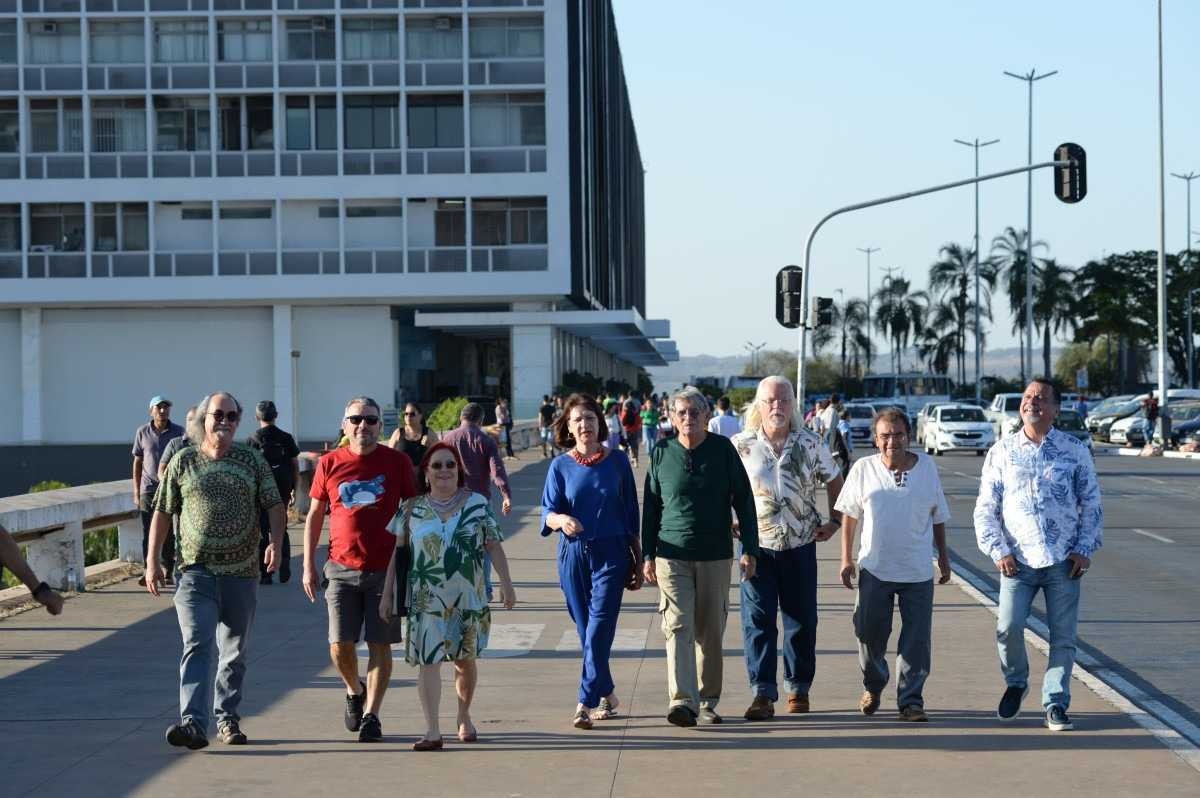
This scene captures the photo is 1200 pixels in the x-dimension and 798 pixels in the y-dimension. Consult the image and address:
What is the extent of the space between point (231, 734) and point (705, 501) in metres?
2.66

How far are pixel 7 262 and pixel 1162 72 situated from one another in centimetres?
3866

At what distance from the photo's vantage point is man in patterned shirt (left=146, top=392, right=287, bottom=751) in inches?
333

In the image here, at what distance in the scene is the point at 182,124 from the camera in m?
59.5

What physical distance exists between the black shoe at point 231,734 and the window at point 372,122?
51.7 meters


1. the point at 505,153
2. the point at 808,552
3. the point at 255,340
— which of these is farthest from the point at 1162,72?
the point at 808,552

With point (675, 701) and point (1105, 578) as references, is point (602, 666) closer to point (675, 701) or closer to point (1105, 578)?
point (675, 701)

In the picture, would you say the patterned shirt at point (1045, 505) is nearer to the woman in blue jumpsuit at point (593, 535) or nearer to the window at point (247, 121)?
the woman in blue jumpsuit at point (593, 535)

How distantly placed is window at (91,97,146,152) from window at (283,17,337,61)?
18.3 ft

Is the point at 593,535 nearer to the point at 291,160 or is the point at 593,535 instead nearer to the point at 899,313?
the point at 291,160

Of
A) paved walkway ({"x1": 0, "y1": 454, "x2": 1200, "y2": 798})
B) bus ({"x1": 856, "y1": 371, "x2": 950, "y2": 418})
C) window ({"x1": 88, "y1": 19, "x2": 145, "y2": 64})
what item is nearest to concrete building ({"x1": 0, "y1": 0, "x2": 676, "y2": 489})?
window ({"x1": 88, "y1": 19, "x2": 145, "y2": 64})

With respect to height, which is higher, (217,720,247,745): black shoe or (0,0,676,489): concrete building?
(0,0,676,489): concrete building

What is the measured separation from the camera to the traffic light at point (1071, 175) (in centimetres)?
3072

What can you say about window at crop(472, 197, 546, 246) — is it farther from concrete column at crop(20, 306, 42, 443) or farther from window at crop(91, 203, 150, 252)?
concrete column at crop(20, 306, 42, 443)

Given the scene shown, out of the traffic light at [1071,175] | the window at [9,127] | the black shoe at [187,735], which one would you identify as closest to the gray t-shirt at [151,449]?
the black shoe at [187,735]
